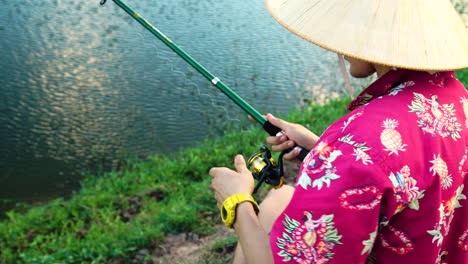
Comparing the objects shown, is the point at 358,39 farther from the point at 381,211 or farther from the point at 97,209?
the point at 97,209

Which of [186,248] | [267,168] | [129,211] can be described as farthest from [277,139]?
[129,211]

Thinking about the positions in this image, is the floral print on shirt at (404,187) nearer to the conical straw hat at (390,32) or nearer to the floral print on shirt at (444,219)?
the floral print on shirt at (444,219)

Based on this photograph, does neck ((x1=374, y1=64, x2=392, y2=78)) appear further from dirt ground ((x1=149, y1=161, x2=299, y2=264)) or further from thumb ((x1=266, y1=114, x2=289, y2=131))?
dirt ground ((x1=149, y1=161, x2=299, y2=264))

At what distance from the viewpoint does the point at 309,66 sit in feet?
19.8

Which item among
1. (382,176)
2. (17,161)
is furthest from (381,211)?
(17,161)

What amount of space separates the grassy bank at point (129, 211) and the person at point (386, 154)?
1601 mm

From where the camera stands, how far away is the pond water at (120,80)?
14.0 feet

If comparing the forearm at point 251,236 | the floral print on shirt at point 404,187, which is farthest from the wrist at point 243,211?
the floral print on shirt at point 404,187

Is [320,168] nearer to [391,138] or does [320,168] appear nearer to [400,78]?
[391,138]

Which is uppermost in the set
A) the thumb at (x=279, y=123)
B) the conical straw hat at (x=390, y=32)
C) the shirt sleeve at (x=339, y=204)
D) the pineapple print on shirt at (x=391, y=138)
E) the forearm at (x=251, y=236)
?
the conical straw hat at (x=390, y=32)

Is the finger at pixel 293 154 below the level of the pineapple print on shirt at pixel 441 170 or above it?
below

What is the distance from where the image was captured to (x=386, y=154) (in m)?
0.97

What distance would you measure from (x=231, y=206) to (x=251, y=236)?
12 cm

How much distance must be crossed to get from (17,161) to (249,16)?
12.9ft
